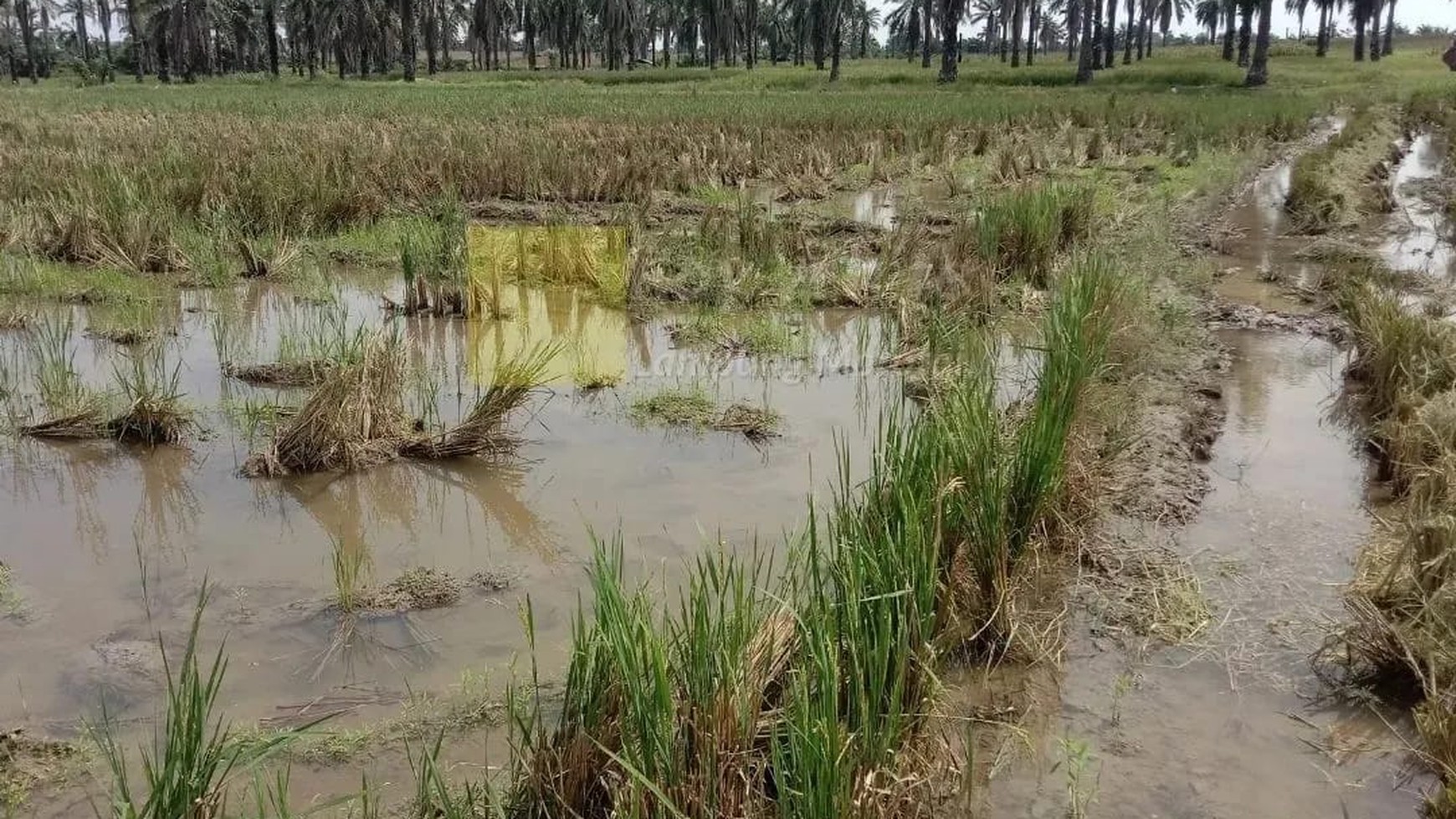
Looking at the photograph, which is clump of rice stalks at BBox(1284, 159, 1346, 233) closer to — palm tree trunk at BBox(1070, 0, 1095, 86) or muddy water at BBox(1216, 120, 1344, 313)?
muddy water at BBox(1216, 120, 1344, 313)

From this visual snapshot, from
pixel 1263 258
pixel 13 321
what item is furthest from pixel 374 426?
pixel 1263 258

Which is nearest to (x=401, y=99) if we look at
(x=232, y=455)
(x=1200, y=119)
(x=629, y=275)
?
(x=1200, y=119)

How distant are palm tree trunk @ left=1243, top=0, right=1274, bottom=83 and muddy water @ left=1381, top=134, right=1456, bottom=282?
18.3 m

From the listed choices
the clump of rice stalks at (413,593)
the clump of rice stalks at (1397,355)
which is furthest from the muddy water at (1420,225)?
the clump of rice stalks at (413,593)

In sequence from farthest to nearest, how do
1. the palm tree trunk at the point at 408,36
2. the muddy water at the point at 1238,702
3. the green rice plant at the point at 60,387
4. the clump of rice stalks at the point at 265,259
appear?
the palm tree trunk at the point at 408,36 → the clump of rice stalks at the point at 265,259 → the green rice plant at the point at 60,387 → the muddy water at the point at 1238,702

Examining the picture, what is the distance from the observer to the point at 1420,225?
12.2m

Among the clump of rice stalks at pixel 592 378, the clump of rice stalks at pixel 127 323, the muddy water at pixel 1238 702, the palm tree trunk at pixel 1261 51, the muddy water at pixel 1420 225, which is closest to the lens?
the muddy water at pixel 1238 702

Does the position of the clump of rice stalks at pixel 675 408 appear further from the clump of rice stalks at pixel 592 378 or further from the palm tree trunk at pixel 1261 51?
the palm tree trunk at pixel 1261 51

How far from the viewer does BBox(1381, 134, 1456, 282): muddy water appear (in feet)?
32.7

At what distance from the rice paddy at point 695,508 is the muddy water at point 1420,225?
21 cm

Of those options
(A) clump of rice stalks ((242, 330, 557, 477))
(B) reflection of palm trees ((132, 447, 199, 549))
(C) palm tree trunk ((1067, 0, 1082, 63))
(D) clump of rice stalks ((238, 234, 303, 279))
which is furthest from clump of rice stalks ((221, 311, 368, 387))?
(C) palm tree trunk ((1067, 0, 1082, 63))

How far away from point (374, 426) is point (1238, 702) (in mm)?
3901

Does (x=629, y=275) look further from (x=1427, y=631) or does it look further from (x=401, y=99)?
(x=401, y=99)

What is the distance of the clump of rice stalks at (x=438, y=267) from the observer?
778 centimetres
